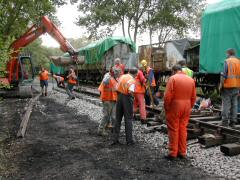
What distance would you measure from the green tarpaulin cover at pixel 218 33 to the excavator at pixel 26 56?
7.41 m

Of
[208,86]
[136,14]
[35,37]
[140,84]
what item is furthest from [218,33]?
[136,14]

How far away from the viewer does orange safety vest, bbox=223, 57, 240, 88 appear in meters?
9.08

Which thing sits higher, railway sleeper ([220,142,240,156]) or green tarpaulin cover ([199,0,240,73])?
green tarpaulin cover ([199,0,240,73])

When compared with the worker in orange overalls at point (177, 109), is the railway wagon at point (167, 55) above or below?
above

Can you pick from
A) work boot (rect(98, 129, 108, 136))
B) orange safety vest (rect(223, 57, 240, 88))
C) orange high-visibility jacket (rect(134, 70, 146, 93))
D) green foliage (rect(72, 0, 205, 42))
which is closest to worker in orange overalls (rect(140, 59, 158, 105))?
orange high-visibility jacket (rect(134, 70, 146, 93))

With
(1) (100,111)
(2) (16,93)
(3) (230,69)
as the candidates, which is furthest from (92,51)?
(3) (230,69)

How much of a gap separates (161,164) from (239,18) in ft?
27.1

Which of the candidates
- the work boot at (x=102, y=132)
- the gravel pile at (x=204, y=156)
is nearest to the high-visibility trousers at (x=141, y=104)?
the gravel pile at (x=204, y=156)

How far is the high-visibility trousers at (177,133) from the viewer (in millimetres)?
6758

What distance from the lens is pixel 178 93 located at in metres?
6.77

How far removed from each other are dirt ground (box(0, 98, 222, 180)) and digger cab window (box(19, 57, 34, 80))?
10.6 m

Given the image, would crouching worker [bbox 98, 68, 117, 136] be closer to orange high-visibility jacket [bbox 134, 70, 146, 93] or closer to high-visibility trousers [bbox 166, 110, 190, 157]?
orange high-visibility jacket [bbox 134, 70, 146, 93]

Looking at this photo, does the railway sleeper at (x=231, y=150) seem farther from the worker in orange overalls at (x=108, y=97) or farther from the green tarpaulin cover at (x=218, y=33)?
the green tarpaulin cover at (x=218, y=33)

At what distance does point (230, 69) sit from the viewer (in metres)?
9.14
